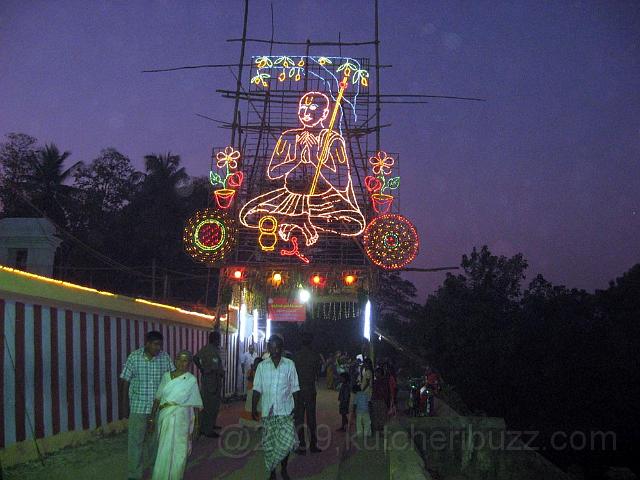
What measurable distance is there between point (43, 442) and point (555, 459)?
90.0ft

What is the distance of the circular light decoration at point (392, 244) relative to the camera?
1825 centimetres

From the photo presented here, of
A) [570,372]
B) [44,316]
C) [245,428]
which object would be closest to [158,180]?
[570,372]

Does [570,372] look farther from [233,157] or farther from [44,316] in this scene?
[44,316]

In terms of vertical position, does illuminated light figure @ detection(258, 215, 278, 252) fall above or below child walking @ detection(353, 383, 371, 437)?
above

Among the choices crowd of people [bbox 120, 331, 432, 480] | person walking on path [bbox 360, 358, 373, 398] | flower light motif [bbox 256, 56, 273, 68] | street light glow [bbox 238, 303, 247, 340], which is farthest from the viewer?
street light glow [bbox 238, 303, 247, 340]

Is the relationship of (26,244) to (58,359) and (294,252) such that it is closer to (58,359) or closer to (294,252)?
(294,252)

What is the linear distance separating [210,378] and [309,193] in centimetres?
808

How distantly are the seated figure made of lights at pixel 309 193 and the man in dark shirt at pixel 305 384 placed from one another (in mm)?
7750

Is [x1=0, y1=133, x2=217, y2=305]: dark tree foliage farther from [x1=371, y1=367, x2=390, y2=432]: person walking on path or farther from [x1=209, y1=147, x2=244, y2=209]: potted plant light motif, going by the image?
[x1=371, y1=367, x2=390, y2=432]: person walking on path

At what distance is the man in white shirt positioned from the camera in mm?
8156

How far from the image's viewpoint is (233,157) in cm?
1962

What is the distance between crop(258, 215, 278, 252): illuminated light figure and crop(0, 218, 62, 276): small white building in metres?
15.5

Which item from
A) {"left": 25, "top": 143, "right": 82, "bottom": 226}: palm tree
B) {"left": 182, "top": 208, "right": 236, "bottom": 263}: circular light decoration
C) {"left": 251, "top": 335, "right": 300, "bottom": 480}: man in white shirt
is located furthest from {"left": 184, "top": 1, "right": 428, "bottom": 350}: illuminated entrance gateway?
{"left": 25, "top": 143, "right": 82, "bottom": 226}: palm tree

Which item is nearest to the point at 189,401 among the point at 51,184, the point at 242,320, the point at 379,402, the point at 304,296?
the point at 379,402
